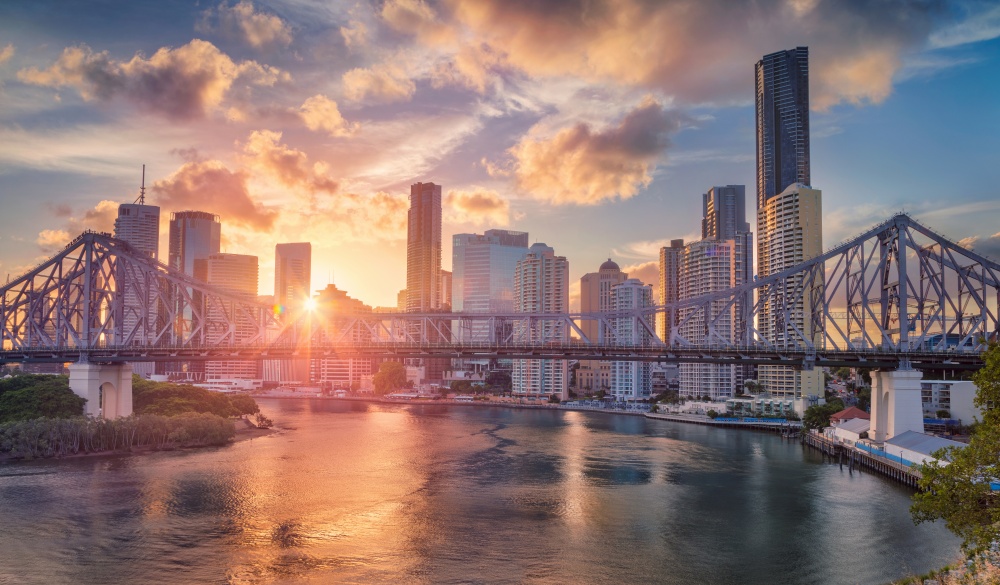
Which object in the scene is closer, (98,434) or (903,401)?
(903,401)

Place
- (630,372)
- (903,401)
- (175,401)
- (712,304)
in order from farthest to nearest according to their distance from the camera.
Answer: (630,372), (712,304), (175,401), (903,401)

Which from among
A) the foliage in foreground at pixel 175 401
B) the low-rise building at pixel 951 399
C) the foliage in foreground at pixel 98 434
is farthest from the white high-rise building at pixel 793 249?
the foliage in foreground at pixel 98 434

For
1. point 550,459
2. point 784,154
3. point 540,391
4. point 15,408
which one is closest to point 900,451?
point 550,459

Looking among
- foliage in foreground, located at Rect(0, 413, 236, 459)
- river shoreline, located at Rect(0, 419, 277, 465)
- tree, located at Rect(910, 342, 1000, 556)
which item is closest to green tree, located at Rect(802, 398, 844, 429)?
tree, located at Rect(910, 342, 1000, 556)

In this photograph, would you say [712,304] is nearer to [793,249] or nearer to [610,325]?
[793,249]

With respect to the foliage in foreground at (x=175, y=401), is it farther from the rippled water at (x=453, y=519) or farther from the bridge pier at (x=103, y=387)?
the rippled water at (x=453, y=519)

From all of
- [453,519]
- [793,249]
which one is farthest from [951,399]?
[453,519]
